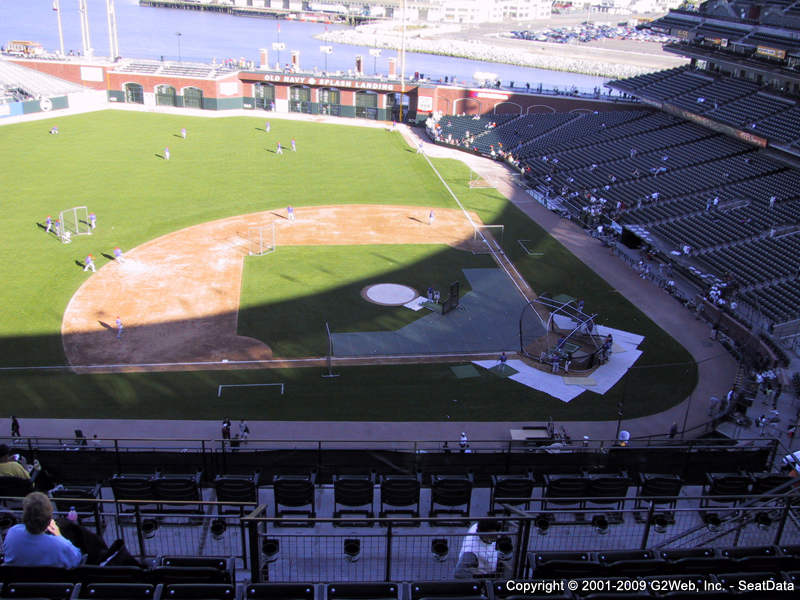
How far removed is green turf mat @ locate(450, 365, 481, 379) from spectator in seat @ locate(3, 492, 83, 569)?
22061 millimetres

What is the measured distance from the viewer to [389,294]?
37.9 metres

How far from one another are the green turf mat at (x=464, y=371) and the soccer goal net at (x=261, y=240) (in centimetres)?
1724

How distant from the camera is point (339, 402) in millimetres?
28016

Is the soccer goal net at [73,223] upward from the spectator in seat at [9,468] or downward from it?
downward

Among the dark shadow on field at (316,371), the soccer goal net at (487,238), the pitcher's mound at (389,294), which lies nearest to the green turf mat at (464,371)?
the dark shadow on field at (316,371)

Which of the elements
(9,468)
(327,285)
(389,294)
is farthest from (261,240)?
(9,468)

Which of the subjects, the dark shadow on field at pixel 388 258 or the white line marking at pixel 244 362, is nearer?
the white line marking at pixel 244 362

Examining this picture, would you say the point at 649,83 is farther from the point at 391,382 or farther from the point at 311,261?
the point at 391,382

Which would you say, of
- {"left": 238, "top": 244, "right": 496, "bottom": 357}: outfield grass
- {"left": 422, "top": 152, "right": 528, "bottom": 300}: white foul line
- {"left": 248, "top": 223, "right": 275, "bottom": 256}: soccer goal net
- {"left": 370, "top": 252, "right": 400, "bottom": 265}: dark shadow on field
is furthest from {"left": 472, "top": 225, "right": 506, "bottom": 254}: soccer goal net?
{"left": 248, "top": 223, "right": 275, "bottom": 256}: soccer goal net

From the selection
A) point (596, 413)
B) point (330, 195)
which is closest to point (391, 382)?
point (596, 413)

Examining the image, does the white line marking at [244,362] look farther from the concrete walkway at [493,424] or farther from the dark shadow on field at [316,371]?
the concrete walkway at [493,424]

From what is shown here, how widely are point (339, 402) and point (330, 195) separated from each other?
30.1m

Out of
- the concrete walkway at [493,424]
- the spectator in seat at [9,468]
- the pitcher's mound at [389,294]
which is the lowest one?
the concrete walkway at [493,424]

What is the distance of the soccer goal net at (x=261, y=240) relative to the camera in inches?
1697
